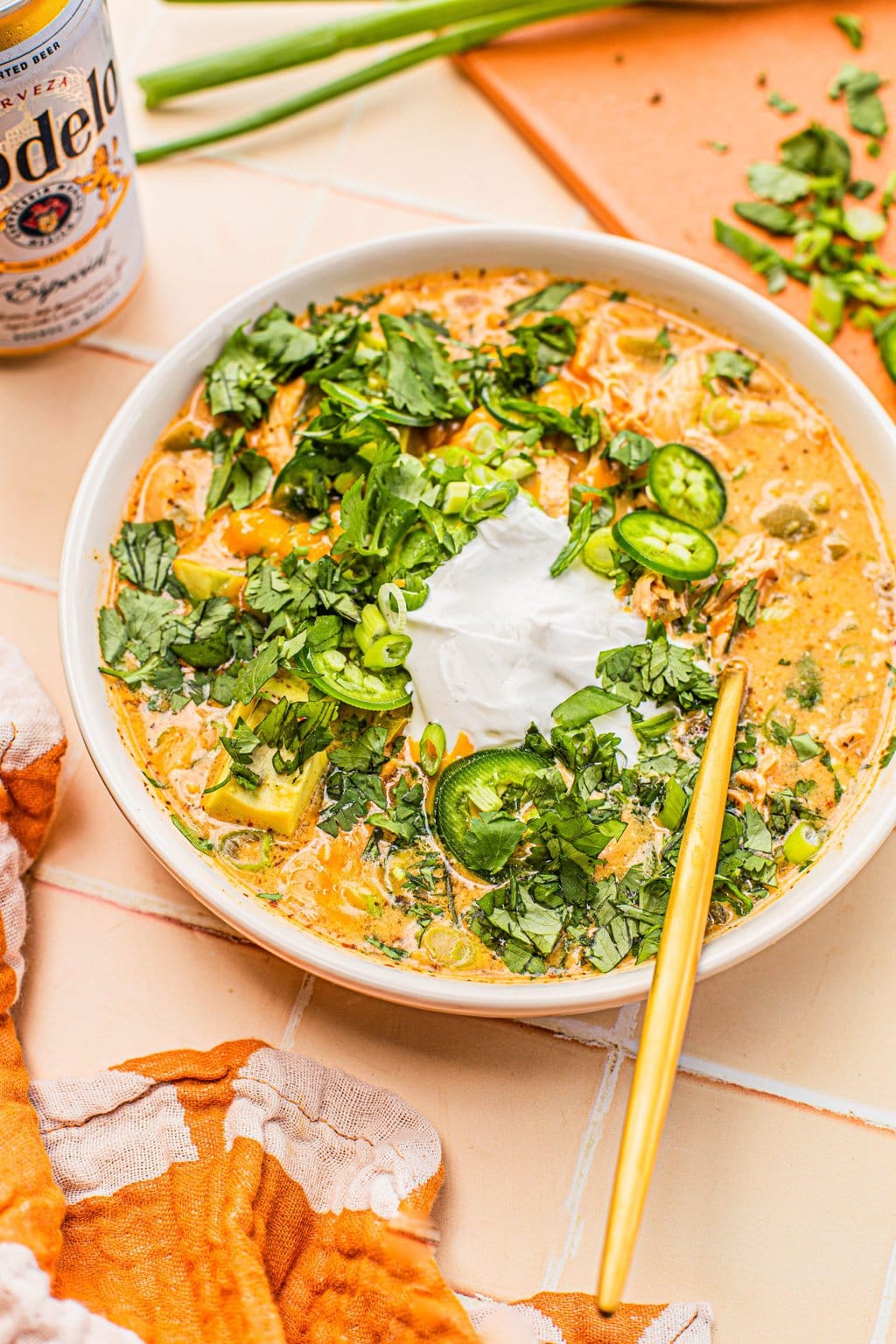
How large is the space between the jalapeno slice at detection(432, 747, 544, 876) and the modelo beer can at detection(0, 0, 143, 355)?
1.27 meters

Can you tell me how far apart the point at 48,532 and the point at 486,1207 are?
155 centimetres

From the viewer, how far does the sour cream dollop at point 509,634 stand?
2086 mm

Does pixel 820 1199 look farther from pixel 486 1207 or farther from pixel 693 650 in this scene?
pixel 693 650

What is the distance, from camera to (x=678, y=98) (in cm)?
302

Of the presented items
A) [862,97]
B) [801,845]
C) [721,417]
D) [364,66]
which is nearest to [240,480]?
[721,417]

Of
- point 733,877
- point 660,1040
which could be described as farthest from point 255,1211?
point 733,877

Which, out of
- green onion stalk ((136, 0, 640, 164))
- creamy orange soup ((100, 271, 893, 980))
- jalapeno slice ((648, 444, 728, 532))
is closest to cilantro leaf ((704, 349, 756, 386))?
creamy orange soup ((100, 271, 893, 980))

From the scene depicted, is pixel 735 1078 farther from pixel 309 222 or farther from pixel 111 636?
pixel 309 222

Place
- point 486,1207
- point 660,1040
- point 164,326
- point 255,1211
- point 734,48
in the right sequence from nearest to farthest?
point 660,1040
point 255,1211
point 486,1207
point 164,326
point 734,48

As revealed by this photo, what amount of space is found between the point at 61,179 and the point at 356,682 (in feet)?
3.50

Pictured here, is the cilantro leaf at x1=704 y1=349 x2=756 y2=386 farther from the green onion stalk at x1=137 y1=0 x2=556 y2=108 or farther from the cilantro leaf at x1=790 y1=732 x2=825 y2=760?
the green onion stalk at x1=137 y1=0 x2=556 y2=108

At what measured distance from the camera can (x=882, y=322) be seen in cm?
269

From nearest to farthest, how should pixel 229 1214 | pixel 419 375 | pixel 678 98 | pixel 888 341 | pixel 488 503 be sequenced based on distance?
pixel 229 1214 → pixel 488 503 → pixel 419 375 → pixel 888 341 → pixel 678 98

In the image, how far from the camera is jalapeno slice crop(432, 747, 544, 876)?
6.80ft
